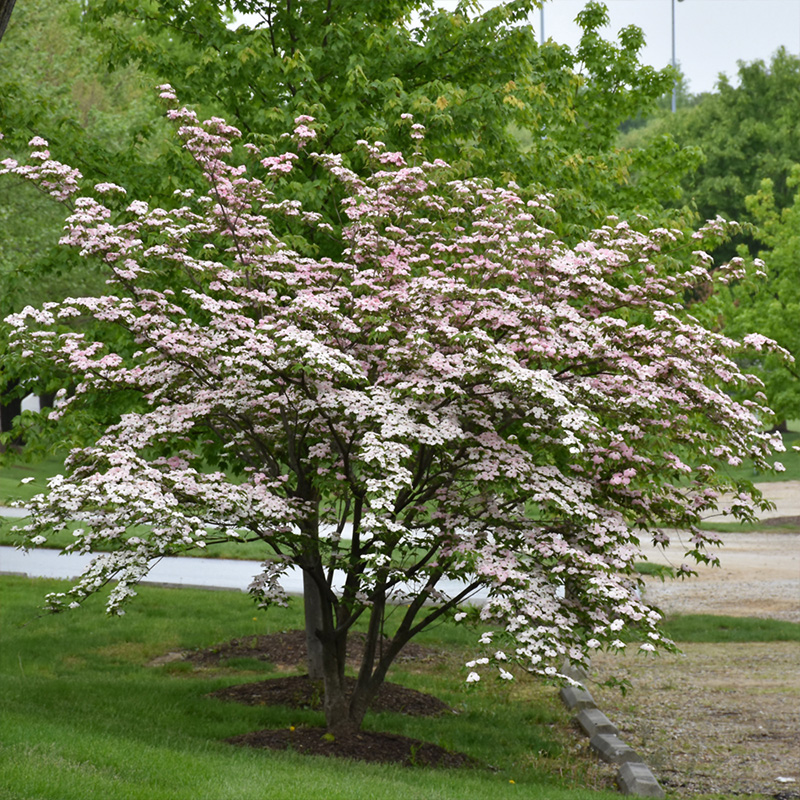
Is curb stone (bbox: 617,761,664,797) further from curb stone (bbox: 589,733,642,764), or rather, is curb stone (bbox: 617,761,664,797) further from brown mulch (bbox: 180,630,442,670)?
brown mulch (bbox: 180,630,442,670)

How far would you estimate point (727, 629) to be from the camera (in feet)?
46.9

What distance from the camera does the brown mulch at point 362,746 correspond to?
26.6 ft

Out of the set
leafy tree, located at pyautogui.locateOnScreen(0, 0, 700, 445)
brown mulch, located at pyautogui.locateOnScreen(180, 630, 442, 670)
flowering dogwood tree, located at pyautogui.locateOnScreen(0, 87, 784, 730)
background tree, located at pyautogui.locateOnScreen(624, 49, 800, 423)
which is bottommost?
brown mulch, located at pyautogui.locateOnScreen(180, 630, 442, 670)

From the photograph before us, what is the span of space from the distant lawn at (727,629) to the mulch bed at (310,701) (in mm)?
3842

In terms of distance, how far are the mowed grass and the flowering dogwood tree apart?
1.00 metres

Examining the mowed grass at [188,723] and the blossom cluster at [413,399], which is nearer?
the mowed grass at [188,723]

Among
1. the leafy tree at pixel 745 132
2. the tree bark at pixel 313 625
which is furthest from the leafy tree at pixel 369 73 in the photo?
the leafy tree at pixel 745 132

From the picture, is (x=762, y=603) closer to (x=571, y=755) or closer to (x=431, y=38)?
(x=571, y=755)

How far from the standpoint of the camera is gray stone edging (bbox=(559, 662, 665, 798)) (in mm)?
7910

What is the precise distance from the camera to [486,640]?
269 inches

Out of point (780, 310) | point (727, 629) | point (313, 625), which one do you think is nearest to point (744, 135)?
point (780, 310)

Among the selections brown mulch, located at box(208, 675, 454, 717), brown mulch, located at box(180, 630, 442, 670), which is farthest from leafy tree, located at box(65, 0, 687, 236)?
brown mulch, located at box(180, 630, 442, 670)

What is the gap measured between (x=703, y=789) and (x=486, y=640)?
115 inches

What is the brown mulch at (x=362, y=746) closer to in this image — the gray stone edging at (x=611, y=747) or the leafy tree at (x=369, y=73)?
the gray stone edging at (x=611, y=747)
